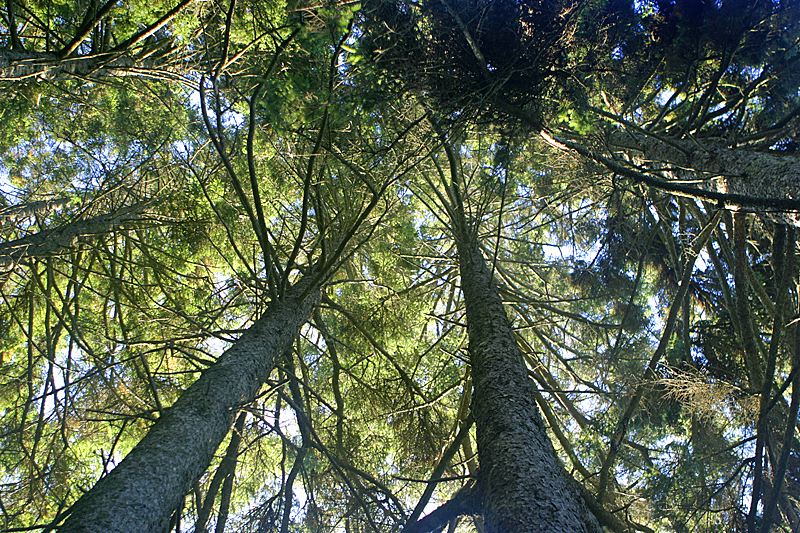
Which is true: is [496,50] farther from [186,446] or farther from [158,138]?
[158,138]

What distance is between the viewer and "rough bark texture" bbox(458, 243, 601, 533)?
6.56 feet

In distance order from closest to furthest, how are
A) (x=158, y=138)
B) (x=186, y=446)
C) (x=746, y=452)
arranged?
(x=186, y=446) → (x=746, y=452) → (x=158, y=138)

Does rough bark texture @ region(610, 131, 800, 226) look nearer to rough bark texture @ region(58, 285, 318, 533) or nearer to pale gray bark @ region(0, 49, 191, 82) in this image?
rough bark texture @ region(58, 285, 318, 533)

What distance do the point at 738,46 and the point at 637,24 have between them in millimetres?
954

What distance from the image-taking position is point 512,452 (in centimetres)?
237


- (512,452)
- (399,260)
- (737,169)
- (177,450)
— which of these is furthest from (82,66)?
(737,169)

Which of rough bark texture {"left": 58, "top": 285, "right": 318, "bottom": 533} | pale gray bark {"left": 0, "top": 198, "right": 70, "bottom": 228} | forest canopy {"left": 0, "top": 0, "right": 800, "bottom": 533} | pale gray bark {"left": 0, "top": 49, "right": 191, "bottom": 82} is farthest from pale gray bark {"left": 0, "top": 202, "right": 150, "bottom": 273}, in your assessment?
rough bark texture {"left": 58, "top": 285, "right": 318, "bottom": 533}

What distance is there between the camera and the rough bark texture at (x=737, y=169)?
3045 millimetres

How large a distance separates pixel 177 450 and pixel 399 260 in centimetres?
474

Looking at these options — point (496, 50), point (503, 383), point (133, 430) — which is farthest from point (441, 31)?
point (133, 430)

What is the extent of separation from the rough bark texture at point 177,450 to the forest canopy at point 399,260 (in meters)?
0.02

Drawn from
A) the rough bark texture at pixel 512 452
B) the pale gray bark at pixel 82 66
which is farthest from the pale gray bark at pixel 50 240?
the rough bark texture at pixel 512 452

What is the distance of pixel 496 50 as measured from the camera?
3.68m

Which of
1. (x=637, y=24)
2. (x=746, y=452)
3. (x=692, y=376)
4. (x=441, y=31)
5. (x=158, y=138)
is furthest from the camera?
(x=158, y=138)
